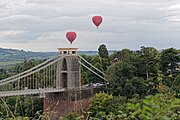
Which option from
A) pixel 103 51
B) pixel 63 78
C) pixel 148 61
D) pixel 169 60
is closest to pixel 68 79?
pixel 63 78

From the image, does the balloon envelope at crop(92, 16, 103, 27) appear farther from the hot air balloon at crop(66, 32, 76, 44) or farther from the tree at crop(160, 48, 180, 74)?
the tree at crop(160, 48, 180, 74)

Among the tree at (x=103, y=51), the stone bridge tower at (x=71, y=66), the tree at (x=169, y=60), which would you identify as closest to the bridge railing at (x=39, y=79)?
the stone bridge tower at (x=71, y=66)

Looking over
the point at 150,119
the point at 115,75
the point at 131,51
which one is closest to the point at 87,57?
the point at 131,51

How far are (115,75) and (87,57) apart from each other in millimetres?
8219

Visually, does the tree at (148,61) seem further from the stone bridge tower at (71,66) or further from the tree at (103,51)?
the tree at (103,51)

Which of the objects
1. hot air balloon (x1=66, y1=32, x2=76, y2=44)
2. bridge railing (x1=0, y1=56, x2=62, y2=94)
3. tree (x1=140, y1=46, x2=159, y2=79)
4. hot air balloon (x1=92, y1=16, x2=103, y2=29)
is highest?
hot air balloon (x1=92, y1=16, x2=103, y2=29)

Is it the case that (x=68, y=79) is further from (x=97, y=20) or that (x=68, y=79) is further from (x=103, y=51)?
(x=103, y=51)

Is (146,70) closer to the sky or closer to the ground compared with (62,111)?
closer to the sky

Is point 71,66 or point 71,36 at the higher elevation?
point 71,36

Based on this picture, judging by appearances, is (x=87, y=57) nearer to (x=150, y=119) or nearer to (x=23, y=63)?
(x=23, y=63)

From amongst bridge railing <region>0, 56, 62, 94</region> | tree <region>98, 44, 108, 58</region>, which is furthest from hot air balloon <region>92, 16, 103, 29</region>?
tree <region>98, 44, 108, 58</region>

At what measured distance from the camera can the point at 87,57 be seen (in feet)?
98.1

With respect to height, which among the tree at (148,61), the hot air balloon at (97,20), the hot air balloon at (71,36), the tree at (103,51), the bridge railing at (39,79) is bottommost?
the bridge railing at (39,79)

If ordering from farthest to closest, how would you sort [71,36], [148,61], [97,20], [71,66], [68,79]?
[148,61], [68,79], [71,66], [71,36], [97,20]
